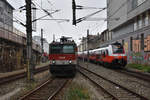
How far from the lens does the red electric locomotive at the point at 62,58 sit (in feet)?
39.5

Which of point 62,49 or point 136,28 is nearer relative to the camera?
point 62,49

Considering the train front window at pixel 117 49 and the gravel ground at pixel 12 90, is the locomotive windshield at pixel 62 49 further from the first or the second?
the train front window at pixel 117 49

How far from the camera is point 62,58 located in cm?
1219

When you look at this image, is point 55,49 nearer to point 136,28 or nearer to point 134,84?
point 134,84

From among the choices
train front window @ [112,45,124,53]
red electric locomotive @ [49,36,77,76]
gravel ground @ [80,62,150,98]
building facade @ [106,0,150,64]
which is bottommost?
gravel ground @ [80,62,150,98]

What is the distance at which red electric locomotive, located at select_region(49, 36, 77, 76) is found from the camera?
1203cm

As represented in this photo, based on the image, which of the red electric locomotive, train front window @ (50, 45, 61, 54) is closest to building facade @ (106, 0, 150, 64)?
the red electric locomotive

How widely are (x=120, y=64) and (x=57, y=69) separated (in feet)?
31.6

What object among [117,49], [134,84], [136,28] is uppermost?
[136,28]

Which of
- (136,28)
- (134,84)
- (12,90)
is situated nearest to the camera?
(12,90)

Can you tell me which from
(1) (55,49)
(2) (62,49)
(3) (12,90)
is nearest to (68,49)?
(2) (62,49)

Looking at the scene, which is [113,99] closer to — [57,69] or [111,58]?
[57,69]

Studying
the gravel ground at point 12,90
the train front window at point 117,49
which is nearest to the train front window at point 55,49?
the gravel ground at point 12,90

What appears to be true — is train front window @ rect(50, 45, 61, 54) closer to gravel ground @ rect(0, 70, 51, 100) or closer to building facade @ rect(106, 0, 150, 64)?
gravel ground @ rect(0, 70, 51, 100)
